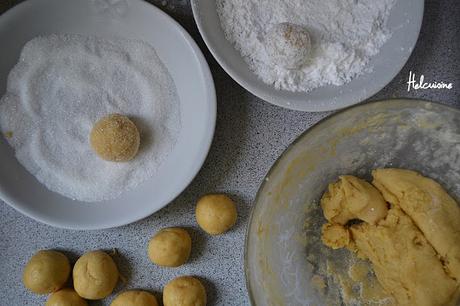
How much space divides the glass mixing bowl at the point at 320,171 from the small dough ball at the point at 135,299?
0.23 metres

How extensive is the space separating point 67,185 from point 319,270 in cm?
52

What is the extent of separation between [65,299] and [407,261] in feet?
2.10

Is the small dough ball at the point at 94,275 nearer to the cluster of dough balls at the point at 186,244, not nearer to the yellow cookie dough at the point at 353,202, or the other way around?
the cluster of dough balls at the point at 186,244

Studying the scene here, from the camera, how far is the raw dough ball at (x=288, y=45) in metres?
0.91

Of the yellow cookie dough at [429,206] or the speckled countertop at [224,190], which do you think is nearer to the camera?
the yellow cookie dough at [429,206]

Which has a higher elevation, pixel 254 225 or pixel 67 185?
pixel 254 225

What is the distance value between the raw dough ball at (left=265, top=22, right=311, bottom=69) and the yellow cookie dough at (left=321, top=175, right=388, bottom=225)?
234mm

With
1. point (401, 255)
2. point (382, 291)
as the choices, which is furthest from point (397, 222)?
point (382, 291)

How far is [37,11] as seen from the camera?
3.14 feet

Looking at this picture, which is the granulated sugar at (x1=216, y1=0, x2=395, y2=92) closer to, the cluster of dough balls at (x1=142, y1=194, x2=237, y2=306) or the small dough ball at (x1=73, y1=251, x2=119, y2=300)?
the cluster of dough balls at (x1=142, y1=194, x2=237, y2=306)

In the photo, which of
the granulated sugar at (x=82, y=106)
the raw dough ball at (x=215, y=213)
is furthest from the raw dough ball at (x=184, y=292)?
the granulated sugar at (x=82, y=106)

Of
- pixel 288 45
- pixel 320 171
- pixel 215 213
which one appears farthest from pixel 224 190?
pixel 288 45

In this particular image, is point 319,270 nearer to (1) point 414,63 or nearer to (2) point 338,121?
(2) point 338,121

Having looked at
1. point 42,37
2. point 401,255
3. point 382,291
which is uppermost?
point 42,37
